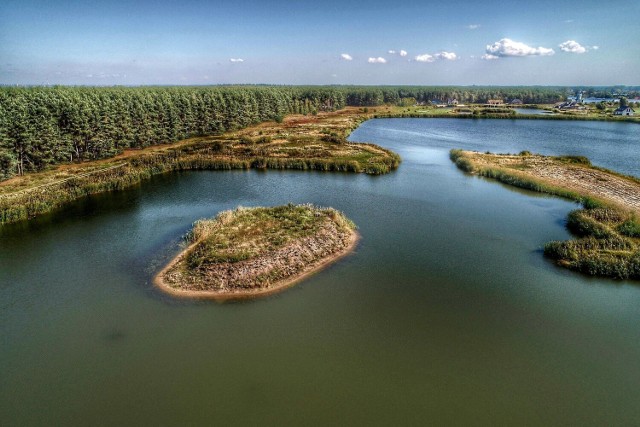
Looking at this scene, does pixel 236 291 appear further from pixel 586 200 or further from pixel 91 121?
pixel 91 121

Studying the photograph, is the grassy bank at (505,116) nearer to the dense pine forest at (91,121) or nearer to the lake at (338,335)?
the dense pine forest at (91,121)

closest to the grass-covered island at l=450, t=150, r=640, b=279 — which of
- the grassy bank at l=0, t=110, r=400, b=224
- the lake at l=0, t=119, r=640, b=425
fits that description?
the lake at l=0, t=119, r=640, b=425

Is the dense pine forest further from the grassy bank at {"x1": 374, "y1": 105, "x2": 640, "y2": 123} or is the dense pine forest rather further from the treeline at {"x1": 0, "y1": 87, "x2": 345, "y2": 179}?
the grassy bank at {"x1": 374, "y1": 105, "x2": 640, "y2": 123}

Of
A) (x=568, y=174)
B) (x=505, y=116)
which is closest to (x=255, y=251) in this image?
(x=568, y=174)

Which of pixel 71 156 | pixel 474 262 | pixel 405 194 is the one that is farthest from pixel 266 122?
pixel 474 262

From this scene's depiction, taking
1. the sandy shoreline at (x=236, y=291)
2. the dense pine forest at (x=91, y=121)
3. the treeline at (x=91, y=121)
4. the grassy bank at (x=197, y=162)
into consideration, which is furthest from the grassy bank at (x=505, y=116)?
the sandy shoreline at (x=236, y=291)

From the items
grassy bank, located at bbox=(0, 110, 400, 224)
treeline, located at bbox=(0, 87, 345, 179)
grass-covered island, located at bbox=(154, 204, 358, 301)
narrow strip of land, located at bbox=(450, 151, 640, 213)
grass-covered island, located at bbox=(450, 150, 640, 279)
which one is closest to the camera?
grass-covered island, located at bbox=(154, 204, 358, 301)
